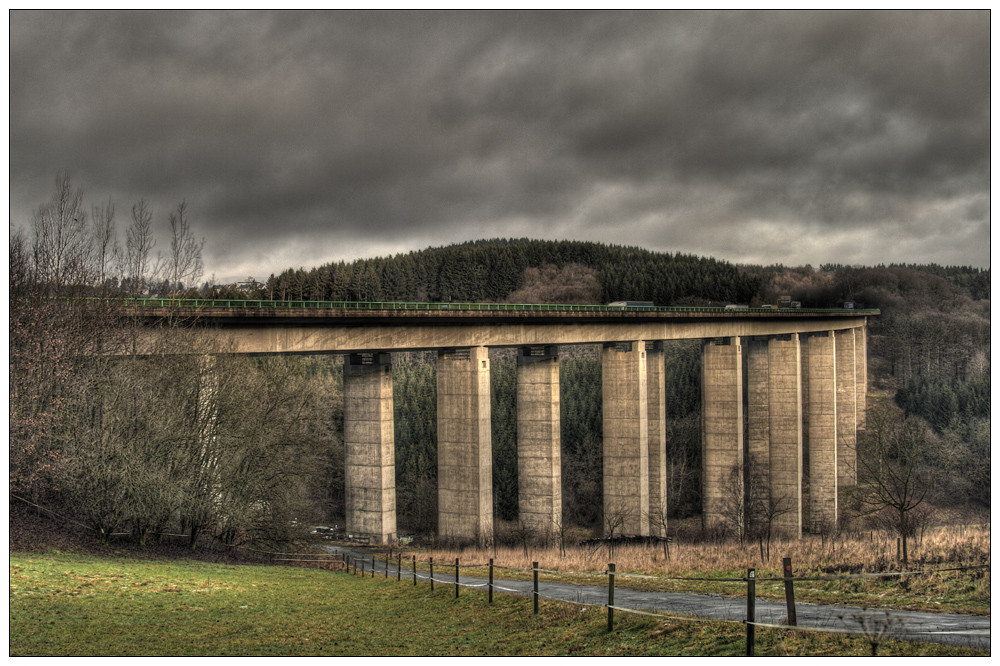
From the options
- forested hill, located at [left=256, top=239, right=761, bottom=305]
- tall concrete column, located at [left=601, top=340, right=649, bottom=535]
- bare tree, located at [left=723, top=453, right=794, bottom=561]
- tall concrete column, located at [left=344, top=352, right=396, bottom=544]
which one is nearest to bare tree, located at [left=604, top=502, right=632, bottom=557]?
tall concrete column, located at [left=601, top=340, right=649, bottom=535]

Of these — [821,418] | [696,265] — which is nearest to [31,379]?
[821,418]

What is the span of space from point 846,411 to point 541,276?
83.9 m

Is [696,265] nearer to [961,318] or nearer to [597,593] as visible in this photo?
[961,318]

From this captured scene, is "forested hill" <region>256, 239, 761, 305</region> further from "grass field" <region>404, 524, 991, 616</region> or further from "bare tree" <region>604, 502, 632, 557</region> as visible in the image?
"grass field" <region>404, 524, 991, 616</region>

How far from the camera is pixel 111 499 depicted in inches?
963

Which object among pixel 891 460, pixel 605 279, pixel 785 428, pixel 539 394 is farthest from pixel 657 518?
pixel 605 279

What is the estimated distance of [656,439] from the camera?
5550 cm

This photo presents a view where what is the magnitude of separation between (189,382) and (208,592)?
10.1m

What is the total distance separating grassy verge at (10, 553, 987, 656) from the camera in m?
12.0

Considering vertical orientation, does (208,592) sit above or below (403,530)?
above

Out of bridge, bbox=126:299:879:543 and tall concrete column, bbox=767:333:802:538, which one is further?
tall concrete column, bbox=767:333:802:538

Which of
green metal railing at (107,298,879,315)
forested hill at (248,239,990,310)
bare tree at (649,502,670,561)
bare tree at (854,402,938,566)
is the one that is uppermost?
forested hill at (248,239,990,310)

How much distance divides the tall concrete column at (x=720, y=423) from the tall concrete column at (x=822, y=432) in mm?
8326

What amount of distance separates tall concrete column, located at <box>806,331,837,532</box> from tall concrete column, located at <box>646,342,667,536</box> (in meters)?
13.9
